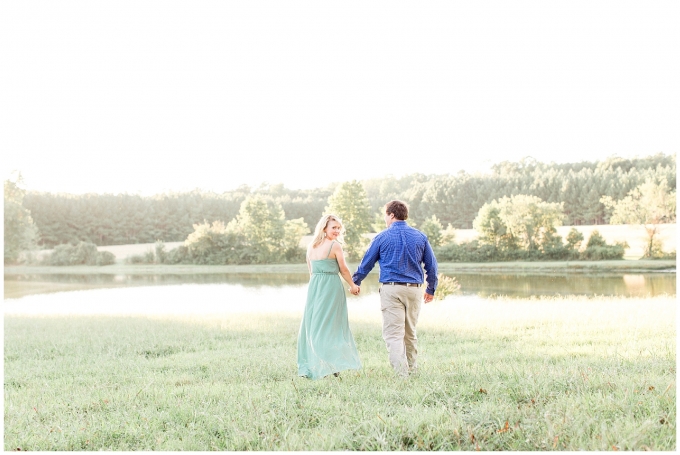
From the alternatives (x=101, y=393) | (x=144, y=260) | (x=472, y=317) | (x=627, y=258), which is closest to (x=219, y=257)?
(x=144, y=260)

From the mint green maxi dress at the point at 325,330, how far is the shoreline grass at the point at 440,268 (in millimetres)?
36211

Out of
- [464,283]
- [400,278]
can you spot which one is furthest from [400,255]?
[464,283]

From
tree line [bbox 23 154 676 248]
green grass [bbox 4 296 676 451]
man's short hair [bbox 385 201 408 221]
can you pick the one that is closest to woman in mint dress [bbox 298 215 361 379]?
green grass [bbox 4 296 676 451]

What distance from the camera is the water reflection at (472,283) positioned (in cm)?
2745

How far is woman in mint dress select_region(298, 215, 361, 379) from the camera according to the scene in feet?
20.0

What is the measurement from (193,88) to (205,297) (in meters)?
45.9

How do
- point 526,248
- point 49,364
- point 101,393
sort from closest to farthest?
point 101,393 → point 49,364 → point 526,248

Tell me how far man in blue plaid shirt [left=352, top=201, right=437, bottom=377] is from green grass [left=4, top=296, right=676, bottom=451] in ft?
1.13

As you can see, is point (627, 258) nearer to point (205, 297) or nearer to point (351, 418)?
Answer: point (205, 297)

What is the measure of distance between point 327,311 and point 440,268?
38.9m

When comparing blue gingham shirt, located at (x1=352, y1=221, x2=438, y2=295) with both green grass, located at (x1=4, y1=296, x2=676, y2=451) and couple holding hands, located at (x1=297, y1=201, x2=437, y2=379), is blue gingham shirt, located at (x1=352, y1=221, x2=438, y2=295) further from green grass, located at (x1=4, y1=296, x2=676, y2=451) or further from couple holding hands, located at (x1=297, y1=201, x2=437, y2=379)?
green grass, located at (x1=4, y1=296, x2=676, y2=451)

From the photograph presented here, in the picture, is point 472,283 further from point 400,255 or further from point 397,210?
point 400,255

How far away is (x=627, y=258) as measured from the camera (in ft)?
136

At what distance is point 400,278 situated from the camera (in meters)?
5.84
